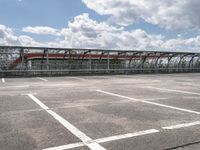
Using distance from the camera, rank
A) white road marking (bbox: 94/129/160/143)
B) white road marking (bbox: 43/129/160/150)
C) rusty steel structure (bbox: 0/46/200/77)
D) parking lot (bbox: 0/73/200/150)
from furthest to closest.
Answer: rusty steel structure (bbox: 0/46/200/77) → white road marking (bbox: 94/129/160/143) → parking lot (bbox: 0/73/200/150) → white road marking (bbox: 43/129/160/150)

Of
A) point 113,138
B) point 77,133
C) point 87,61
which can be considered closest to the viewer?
point 113,138

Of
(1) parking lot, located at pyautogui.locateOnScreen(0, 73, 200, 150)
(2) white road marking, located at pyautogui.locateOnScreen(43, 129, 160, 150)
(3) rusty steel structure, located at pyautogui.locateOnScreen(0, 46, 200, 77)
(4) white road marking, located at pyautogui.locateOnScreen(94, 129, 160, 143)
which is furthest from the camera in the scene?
(3) rusty steel structure, located at pyautogui.locateOnScreen(0, 46, 200, 77)

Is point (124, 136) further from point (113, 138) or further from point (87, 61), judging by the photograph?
point (87, 61)

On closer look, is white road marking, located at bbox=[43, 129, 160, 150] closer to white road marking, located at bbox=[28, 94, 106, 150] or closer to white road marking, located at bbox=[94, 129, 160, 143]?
white road marking, located at bbox=[94, 129, 160, 143]

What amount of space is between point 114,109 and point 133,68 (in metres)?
22.7

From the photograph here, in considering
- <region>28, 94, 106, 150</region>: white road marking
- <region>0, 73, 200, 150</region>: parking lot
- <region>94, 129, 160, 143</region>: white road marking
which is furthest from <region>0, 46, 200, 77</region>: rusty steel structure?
<region>94, 129, 160, 143</region>: white road marking

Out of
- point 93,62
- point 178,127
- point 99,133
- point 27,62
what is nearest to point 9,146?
point 99,133

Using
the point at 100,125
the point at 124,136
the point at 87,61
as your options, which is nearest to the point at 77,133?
the point at 100,125

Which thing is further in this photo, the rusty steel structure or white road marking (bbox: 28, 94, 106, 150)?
the rusty steel structure

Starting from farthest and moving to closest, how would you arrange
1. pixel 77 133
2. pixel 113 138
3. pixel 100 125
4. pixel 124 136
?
pixel 100 125 < pixel 77 133 < pixel 124 136 < pixel 113 138

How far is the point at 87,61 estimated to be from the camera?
28672 millimetres

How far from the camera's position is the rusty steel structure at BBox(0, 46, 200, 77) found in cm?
2461

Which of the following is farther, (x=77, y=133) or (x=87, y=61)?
(x=87, y=61)

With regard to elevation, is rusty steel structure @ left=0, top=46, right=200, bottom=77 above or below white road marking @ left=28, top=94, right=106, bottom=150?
above
